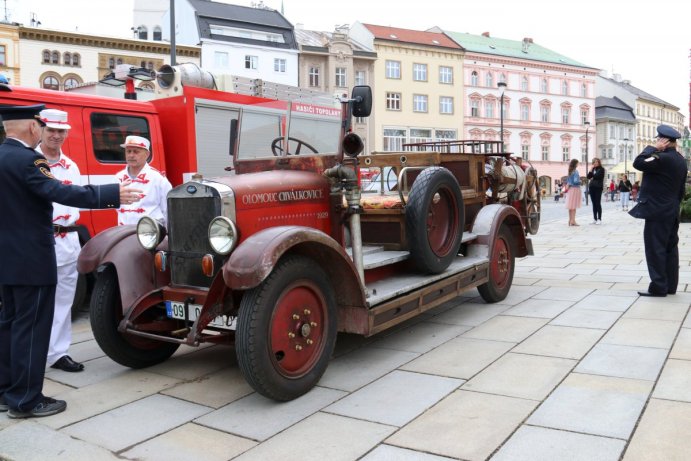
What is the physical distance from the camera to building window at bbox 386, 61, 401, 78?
171 ft

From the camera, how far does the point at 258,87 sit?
9.74 m

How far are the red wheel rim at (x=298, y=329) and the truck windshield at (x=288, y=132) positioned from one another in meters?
1.39

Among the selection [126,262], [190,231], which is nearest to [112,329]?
[126,262]

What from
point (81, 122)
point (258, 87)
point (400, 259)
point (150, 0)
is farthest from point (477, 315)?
point (150, 0)

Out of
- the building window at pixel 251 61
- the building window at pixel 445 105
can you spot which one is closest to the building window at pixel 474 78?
the building window at pixel 445 105

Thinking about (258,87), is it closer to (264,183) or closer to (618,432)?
(264,183)

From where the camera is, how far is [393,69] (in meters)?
52.3

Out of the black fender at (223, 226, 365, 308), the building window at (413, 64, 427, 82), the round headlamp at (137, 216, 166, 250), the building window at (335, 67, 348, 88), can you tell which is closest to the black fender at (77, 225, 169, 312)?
the round headlamp at (137, 216, 166, 250)

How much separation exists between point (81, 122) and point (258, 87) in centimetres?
368

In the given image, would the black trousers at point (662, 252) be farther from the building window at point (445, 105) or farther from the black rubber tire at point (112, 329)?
the building window at point (445, 105)

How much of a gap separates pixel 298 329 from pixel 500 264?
3.57m

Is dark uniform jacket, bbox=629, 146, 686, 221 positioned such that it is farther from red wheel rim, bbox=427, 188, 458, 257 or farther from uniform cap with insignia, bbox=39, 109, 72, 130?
uniform cap with insignia, bbox=39, 109, 72, 130

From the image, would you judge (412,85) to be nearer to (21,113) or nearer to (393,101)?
(393,101)

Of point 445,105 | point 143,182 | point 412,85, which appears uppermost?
point 412,85
